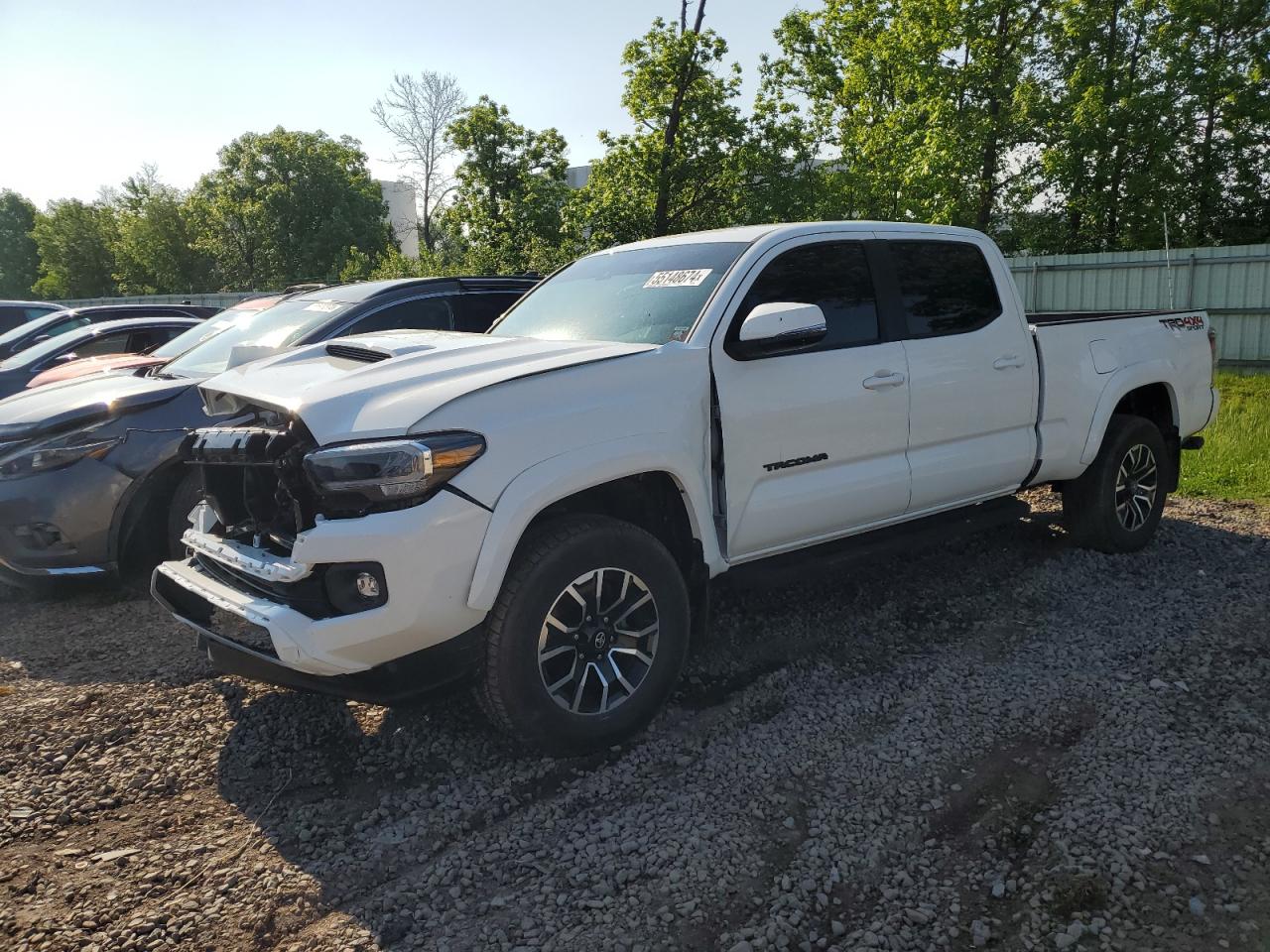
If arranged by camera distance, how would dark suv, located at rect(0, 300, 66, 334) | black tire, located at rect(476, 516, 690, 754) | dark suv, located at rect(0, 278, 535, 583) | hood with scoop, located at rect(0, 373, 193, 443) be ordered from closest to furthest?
black tire, located at rect(476, 516, 690, 754) → dark suv, located at rect(0, 278, 535, 583) → hood with scoop, located at rect(0, 373, 193, 443) → dark suv, located at rect(0, 300, 66, 334)

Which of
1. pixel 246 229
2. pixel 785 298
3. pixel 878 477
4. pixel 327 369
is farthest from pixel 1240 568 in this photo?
pixel 246 229

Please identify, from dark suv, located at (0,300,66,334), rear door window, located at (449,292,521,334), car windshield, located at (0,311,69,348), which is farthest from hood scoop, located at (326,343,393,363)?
dark suv, located at (0,300,66,334)

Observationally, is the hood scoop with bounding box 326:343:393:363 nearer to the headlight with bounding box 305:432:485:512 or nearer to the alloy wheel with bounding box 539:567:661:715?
the headlight with bounding box 305:432:485:512

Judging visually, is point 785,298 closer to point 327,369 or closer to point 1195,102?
point 327,369

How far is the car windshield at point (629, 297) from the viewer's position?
13.4ft

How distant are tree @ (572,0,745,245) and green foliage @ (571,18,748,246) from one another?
0.06ft

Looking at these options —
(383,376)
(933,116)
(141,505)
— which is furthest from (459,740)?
(933,116)

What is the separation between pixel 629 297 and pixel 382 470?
1739mm

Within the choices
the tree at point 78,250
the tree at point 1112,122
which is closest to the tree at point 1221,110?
the tree at point 1112,122

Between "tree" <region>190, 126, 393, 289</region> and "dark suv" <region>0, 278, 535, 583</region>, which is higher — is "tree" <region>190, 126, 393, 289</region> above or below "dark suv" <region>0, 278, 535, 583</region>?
above

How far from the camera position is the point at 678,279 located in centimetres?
427

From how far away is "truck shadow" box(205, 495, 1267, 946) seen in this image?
2.96 meters

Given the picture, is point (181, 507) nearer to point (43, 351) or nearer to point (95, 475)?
point (95, 475)

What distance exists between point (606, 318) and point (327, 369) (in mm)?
1273
